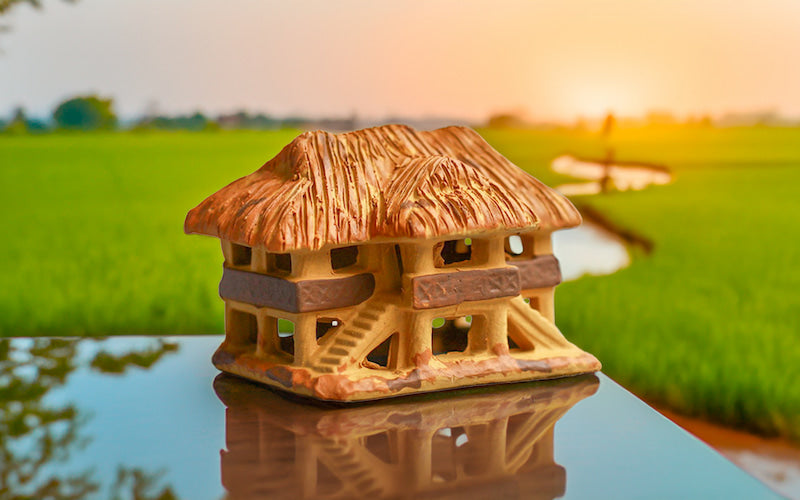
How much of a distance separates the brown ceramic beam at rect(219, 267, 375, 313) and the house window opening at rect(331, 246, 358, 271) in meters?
0.23

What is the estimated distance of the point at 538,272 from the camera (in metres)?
2.30

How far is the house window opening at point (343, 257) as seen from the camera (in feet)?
7.53

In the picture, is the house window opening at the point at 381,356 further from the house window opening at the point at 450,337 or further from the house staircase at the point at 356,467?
the house staircase at the point at 356,467

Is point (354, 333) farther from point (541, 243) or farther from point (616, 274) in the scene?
point (616, 274)

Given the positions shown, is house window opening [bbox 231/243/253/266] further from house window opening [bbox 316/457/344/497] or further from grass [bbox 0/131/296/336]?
grass [bbox 0/131/296/336]

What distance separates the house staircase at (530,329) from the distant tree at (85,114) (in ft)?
8.59

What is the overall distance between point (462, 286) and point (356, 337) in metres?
0.26

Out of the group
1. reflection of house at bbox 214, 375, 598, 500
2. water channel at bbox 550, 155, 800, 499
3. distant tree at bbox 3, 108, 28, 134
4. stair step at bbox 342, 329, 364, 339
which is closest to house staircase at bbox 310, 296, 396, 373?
stair step at bbox 342, 329, 364, 339

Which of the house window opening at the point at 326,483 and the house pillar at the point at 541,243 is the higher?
the house pillar at the point at 541,243

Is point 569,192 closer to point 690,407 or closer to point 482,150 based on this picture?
point 690,407

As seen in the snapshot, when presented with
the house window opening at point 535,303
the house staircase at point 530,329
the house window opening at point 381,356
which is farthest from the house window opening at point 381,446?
the house window opening at point 535,303

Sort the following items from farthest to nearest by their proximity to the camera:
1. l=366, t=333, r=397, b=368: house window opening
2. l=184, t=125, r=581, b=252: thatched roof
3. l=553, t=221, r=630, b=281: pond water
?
l=553, t=221, r=630, b=281: pond water < l=366, t=333, r=397, b=368: house window opening < l=184, t=125, r=581, b=252: thatched roof

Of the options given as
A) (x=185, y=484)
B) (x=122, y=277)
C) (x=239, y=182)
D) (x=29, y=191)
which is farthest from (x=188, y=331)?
(x=185, y=484)

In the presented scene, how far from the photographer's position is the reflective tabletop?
1.60 m
